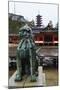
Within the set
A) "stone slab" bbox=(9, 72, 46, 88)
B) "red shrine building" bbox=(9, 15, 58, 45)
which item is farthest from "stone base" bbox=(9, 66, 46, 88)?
"red shrine building" bbox=(9, 15, 58, 45)

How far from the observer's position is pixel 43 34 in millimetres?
1618

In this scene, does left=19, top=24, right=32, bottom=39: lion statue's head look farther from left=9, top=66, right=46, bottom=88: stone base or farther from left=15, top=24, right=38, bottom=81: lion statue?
left=9, top=66, right=46, bottom=88: stone base

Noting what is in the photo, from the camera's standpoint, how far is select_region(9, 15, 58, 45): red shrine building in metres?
1.60

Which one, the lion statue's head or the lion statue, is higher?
the lion statue's head

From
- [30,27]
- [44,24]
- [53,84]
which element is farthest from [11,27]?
[53,84]

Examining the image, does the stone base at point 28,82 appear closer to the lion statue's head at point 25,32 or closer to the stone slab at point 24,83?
the stone slab at point 24,83

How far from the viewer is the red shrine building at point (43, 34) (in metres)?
1.60

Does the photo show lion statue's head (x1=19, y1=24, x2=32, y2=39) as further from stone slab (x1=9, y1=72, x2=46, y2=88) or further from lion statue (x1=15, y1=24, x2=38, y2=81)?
stone slab (x1=9, y1=72, x2=46, y2=88)

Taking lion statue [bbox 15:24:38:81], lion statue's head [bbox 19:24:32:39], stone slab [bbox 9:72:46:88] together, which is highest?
lion statue's head [bbox 19:24:32:39]

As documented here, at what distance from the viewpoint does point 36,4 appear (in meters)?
1.61

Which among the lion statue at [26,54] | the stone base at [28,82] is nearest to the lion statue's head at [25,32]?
the lion statue at [26,54]

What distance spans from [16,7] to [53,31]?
408mm

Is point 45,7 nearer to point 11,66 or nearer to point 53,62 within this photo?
point 53,62

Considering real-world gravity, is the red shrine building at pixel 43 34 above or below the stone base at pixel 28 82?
above
